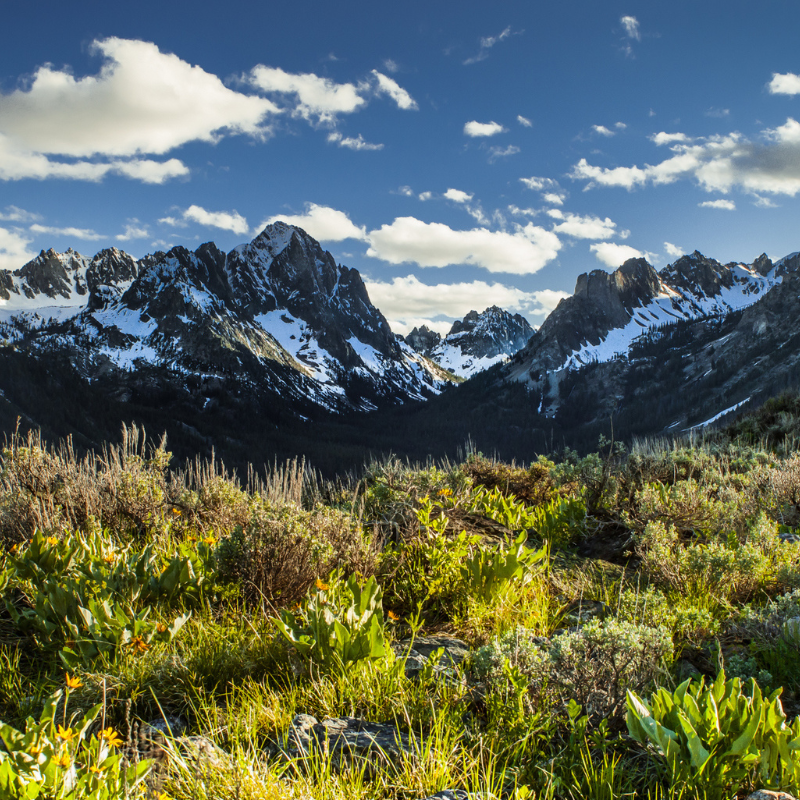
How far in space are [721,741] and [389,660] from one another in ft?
4.79

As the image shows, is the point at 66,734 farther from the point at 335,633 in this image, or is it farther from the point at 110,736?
the point at 335,633

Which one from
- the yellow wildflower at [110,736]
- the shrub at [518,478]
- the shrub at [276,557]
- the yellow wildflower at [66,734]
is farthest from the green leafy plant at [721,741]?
the shrub at [518,478]

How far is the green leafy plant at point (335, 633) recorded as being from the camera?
241 centimetres

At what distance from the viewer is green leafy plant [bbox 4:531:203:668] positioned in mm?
2660

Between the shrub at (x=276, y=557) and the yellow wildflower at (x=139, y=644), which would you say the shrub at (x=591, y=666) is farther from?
the yellow wildflower at (x=139, y=644)

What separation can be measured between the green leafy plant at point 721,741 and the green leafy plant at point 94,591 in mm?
2441

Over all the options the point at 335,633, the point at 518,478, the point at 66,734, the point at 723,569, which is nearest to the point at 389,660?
the point at 335,633

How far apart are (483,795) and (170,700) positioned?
5.25 feet

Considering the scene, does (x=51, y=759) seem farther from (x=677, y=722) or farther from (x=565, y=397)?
(x=565, y=397)

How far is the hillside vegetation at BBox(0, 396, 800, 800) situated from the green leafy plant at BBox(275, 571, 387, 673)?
0.05 feet

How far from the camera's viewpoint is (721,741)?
1757 mm

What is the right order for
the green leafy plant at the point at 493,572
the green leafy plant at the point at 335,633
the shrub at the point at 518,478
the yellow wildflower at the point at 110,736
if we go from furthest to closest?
the shrub at the point at 518,478, the green leafy plant at the point at 493,572, the green leafy plant at the point at 335,633, the yellow wildflower at the point at 110,736

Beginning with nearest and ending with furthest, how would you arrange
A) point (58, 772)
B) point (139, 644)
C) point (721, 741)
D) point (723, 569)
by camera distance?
point (58, 772) < point (721, 741) < point (139, 644) < point (723, 569)

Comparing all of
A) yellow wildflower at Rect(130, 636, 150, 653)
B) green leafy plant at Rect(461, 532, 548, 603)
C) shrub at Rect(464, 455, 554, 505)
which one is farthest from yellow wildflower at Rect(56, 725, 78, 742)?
shrub at Rect(464, 455, 554, 505)
